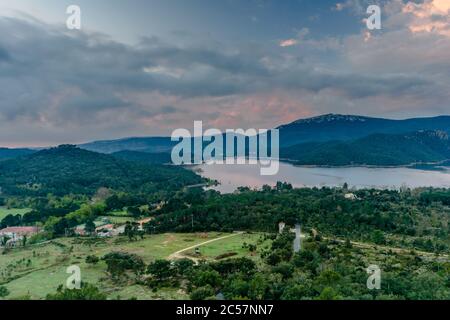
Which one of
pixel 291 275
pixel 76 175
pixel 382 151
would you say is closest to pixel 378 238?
pixel 291 275

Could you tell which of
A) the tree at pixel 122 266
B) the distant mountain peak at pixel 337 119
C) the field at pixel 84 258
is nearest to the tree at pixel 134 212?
the field at pixel 84 258

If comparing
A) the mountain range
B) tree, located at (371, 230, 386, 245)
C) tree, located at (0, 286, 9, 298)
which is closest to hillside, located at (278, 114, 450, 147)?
the mountain range

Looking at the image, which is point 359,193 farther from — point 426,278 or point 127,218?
point 426,278

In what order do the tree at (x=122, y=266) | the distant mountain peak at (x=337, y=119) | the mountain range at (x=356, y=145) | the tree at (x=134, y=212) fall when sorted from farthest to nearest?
the distant mountain peak at (x=337, y=119) → the mountain range at (x=356, y=145) → the tree at (x=134, y=212) → the tree at (x=122, y=266)

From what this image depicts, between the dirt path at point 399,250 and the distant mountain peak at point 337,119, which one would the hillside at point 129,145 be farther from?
the dirt path at point 399,250
